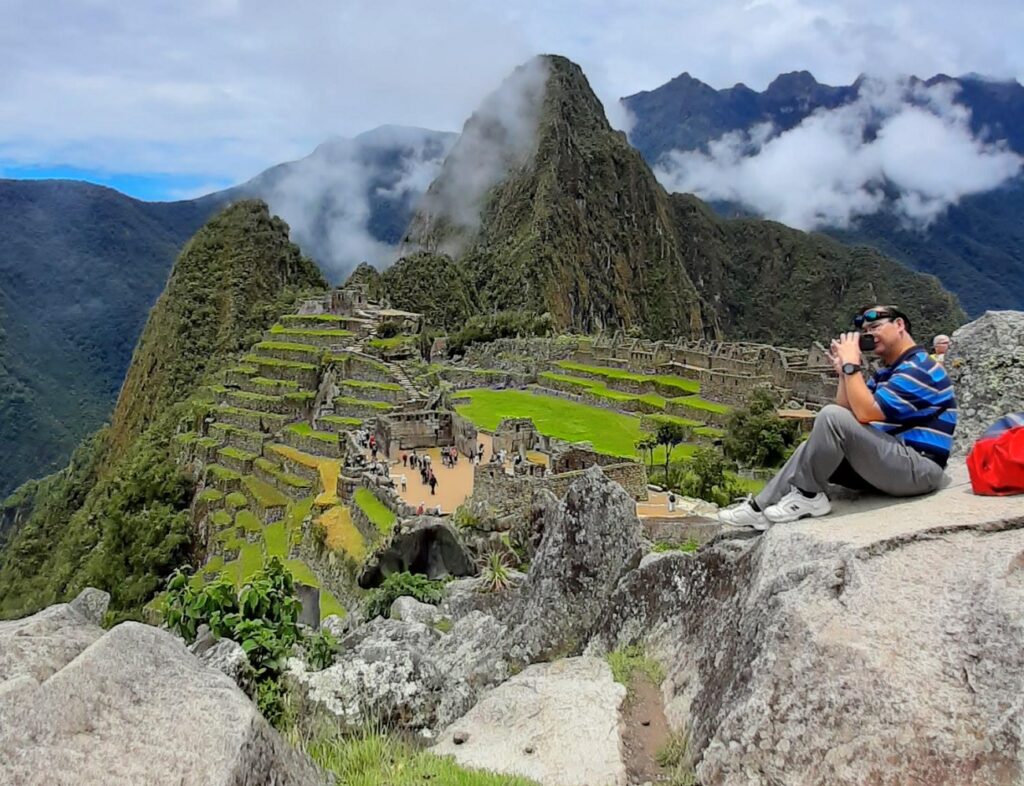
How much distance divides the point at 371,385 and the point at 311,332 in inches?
408

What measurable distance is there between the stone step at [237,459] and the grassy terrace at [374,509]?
36.3 ft

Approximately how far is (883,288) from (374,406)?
16438 cm

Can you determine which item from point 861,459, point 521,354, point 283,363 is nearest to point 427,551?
point 861,459

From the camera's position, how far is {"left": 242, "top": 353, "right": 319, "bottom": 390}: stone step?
36312 mm

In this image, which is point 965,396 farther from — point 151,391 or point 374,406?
point 151,391

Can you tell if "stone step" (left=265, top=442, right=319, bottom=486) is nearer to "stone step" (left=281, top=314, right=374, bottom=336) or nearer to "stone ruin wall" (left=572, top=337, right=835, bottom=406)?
"stone step" (left=281, top=314, right=374, bottom=336)

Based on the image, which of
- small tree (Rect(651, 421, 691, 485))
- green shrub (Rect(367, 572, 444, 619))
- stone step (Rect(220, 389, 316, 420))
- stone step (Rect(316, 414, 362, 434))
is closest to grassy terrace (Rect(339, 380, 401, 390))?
stone step (Rect(220, 389, 316, 420))

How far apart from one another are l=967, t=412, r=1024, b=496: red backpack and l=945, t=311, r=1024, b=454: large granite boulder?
4.81 ft

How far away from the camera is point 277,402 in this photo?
34812mm

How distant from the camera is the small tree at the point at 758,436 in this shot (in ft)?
96.3

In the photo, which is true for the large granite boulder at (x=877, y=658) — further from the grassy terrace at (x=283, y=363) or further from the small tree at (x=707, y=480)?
the grassy terrace at (x=283, y=363)

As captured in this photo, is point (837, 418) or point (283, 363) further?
point (283, 363)

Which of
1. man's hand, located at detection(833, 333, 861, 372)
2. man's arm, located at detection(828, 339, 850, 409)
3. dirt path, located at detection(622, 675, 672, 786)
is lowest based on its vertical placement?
dirt path, located at detection(622, 675, 672, 786)

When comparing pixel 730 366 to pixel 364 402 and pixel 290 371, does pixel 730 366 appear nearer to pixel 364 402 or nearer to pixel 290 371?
pixel 364 402
